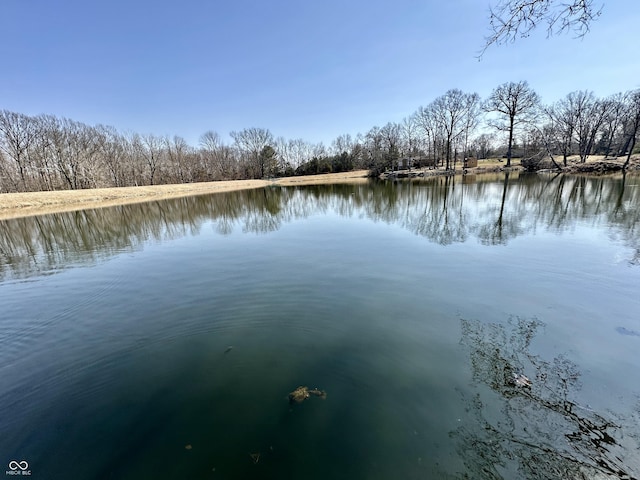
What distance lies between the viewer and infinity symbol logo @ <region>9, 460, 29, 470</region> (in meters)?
2.71

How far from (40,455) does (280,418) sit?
2.50 meters

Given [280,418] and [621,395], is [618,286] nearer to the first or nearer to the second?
[621,395]

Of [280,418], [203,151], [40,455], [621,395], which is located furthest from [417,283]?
[203,151]

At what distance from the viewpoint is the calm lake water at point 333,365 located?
8.72 ft

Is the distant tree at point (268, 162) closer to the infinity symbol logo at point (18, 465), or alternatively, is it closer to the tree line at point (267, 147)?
the tree line at point (267, 147)

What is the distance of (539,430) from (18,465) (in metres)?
5.43

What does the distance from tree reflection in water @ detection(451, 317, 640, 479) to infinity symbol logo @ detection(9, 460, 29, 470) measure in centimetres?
441

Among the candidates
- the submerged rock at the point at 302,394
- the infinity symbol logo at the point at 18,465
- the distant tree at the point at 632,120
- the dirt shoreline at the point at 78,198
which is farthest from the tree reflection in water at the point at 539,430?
the distant tree at the point at 632,120

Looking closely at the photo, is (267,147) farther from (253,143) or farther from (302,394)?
(302,394)

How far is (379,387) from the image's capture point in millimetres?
3490

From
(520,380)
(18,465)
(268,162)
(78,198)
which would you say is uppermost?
(268,162)

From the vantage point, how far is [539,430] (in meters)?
2.82

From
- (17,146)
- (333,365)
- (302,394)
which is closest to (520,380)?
(333,365)

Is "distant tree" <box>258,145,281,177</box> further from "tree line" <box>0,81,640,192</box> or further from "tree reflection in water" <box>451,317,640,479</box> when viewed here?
"tree reflection in water" <box>451,317,640,479</box>
